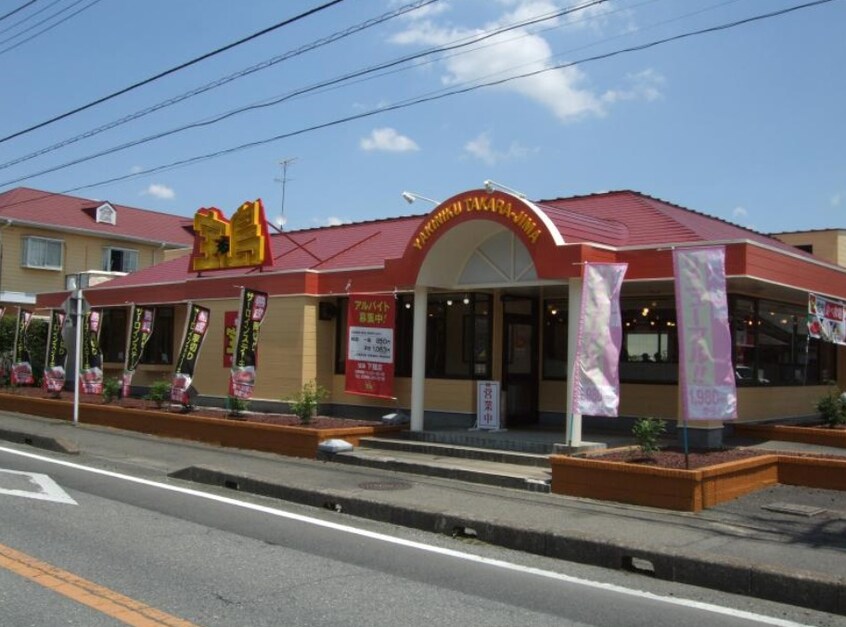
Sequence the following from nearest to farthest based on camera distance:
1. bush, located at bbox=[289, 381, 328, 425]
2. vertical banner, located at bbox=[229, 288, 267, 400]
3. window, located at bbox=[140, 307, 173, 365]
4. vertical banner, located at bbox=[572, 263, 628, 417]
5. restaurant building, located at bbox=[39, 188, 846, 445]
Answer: vertical banner, located at bbox=[572, 263, 628, 417] < restaurant building, located at bbox=[39, 188, 846, 445] < bush, located at bbox=[289, 381, 328, 425] < vertical banner, located at bbox=[229, 288, 267, 400] < window, located at bbox=[140, 307, 173, 365]

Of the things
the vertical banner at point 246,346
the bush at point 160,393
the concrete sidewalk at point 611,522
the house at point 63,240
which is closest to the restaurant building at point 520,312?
the vertical banner at point 246,346

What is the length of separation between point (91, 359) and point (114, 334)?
15.4 feet

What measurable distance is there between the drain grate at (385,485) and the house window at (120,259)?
32.7 metres

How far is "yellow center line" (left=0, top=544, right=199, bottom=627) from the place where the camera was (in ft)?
17.8

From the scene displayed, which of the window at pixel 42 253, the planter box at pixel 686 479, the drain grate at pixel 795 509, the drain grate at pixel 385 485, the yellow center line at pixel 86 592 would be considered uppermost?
the window at pixel 42 253

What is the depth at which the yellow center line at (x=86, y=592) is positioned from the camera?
17.8ft

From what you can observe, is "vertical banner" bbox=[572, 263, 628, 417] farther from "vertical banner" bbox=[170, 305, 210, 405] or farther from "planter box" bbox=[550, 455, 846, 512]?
"vertical banner" bbox=[170, 305, 210, 405]

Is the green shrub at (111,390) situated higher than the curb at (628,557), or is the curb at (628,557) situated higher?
the green shrub at (111,390)

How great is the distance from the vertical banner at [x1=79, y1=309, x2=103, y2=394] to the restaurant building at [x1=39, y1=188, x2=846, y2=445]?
281 cm

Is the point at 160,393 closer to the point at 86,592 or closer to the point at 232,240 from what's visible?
the point at 232,240

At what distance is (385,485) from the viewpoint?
37.8 ft

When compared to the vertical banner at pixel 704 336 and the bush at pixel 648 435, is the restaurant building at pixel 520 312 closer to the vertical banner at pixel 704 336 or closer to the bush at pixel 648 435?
the bush at pixel 648 435

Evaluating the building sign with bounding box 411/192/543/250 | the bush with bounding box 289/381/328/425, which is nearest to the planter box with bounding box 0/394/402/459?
the bush with bounding box 289/381/328/425

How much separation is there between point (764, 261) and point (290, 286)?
10.5 m
